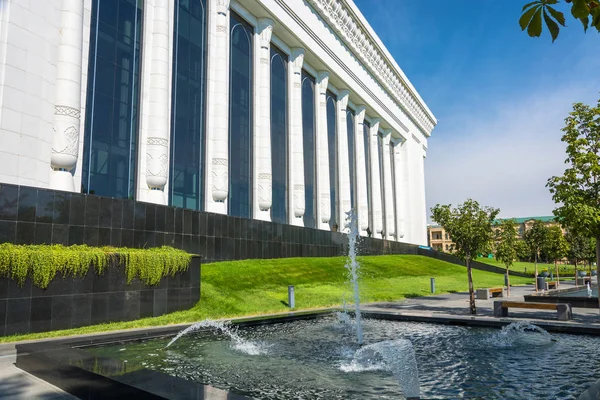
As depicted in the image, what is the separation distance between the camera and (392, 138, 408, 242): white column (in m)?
64.2

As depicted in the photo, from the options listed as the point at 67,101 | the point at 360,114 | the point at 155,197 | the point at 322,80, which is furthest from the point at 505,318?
the point at 360,114

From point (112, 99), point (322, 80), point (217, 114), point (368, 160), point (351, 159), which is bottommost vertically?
point (112, 99)

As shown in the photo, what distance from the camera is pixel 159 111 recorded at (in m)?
24.3

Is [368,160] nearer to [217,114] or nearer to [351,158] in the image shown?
[351,158]

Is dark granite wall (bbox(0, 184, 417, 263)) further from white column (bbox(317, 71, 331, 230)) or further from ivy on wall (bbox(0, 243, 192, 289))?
white column (bbox(317, 71, 331, 230))

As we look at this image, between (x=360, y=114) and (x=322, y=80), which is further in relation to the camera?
(x=360, y=114)

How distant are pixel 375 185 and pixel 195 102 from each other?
32.2 m

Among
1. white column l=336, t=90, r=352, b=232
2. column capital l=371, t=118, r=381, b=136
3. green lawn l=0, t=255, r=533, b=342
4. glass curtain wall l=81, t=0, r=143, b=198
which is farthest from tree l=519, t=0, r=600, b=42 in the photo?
column capital l=371, t=118, r=381, b=136

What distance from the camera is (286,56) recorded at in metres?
39.7

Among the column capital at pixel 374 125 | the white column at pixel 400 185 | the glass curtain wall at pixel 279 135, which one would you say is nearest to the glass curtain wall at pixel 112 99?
the glass curtain wall at pixel 279 135

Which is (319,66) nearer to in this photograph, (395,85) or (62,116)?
(395,85)

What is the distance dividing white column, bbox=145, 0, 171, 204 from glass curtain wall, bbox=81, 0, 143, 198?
823 mm

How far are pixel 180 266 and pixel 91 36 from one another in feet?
41.6

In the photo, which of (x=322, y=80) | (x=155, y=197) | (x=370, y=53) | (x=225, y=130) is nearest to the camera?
(x=155, y=197)
